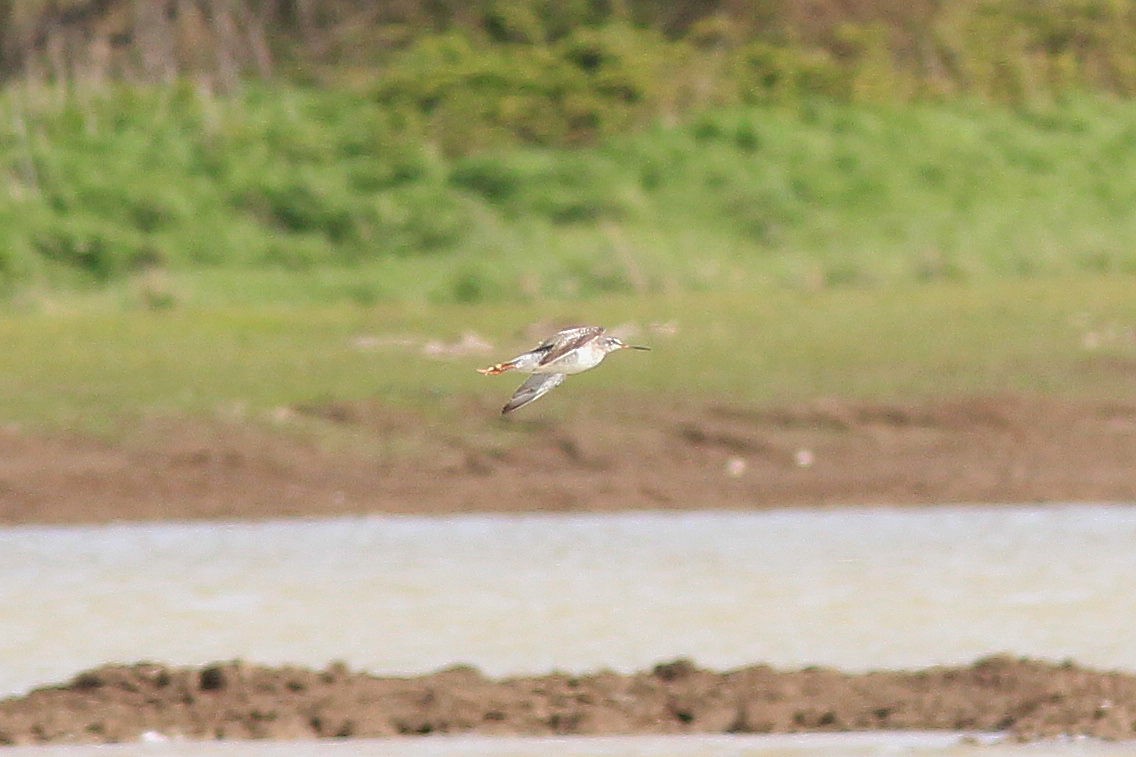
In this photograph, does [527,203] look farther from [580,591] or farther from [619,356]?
[580,591]

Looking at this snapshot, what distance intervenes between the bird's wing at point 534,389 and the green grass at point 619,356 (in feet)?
26.4

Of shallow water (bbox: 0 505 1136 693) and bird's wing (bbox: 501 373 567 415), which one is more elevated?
bird's wing (bbox: 501 373 567 415)

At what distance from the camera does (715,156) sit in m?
20.5

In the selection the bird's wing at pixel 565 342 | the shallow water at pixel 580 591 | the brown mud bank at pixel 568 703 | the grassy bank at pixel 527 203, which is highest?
the grassy bank at pixel 527 203

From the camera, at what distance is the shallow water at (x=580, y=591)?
30.2 ft

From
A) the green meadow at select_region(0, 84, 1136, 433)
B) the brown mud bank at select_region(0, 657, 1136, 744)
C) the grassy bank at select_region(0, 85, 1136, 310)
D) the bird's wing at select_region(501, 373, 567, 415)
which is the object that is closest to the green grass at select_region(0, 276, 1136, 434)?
the green meadow at select_region(0, 84, 1136, 433)

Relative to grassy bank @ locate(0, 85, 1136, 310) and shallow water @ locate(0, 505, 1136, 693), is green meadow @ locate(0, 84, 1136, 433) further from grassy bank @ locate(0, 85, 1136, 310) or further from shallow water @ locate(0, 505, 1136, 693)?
shallow water @ locate(0, 505, 1136, 693)

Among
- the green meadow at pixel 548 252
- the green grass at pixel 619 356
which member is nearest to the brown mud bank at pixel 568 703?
the green grass at pixel 619 356

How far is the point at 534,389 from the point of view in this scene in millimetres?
5824

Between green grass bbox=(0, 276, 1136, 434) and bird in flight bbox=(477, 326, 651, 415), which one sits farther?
green grass bbox=(0, 276, 1136, 434)

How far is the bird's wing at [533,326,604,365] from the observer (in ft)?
17.8

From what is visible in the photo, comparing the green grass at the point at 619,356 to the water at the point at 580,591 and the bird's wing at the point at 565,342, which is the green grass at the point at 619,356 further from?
the bird's wing at the point at 565,342

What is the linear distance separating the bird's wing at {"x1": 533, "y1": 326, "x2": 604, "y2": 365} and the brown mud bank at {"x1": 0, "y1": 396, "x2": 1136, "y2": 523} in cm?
696

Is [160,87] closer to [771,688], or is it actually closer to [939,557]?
[939,557]
